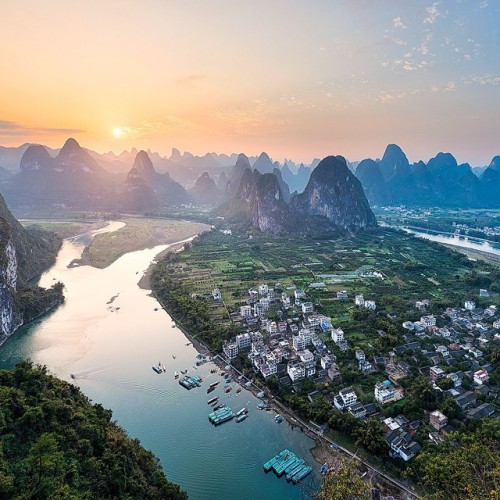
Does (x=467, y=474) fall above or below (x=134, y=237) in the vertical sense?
below

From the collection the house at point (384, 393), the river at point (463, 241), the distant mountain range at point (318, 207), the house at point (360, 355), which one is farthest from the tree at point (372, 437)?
the distant mountain range at point (318, 207)

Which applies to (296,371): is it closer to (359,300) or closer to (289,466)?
(289,466)

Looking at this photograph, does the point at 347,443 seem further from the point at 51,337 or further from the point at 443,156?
the point at 443,156

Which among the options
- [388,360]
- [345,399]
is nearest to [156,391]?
[345,399]

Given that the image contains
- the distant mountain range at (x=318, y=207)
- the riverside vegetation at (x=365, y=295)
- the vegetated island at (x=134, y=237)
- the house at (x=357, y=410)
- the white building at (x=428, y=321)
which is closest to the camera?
the riverside vegetation at (x=365, y=295)

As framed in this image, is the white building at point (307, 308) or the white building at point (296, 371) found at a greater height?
the white building at point (307, 308)

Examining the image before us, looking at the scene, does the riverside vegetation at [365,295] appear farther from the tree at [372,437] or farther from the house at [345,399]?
the house at [345,399]
